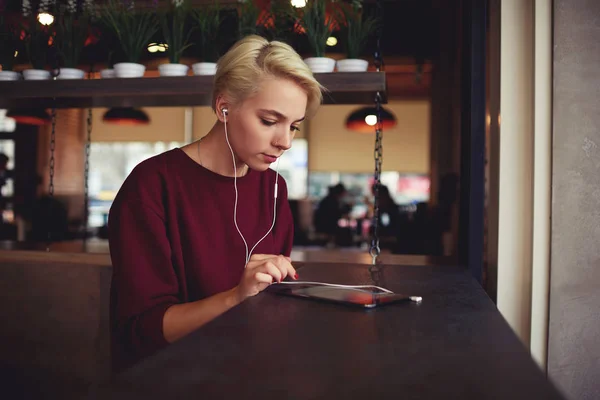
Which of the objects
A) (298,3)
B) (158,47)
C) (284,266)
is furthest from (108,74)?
(284,266)

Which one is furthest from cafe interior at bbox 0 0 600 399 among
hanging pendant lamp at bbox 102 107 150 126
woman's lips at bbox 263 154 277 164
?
hanging pendant lamp at bbox 102 107 150 126

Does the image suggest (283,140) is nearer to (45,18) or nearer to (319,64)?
(319,64)

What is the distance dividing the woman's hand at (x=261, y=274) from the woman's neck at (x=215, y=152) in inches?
19.3

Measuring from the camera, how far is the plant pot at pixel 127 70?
2416 mm

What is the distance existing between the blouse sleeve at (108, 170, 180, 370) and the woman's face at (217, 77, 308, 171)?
32cm

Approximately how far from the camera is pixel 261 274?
118 cm

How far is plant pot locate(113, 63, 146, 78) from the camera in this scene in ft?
7.93

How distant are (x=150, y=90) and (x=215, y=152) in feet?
2.90

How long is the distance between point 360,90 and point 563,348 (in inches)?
47.7

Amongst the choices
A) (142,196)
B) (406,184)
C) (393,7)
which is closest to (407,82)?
(406,184)

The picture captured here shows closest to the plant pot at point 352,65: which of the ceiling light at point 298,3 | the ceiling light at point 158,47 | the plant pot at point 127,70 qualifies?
the ceiling light at point 298,3

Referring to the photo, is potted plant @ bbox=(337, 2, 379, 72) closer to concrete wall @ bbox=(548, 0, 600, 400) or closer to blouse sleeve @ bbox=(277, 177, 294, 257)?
blouse sleeve @ bbox=(277, 177, 294, 257)

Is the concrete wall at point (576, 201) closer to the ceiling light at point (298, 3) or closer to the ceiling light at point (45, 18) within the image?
the ceiling light at point (298, 3)

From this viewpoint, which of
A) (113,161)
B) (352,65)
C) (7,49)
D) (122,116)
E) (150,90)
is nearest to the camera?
(352,65)
